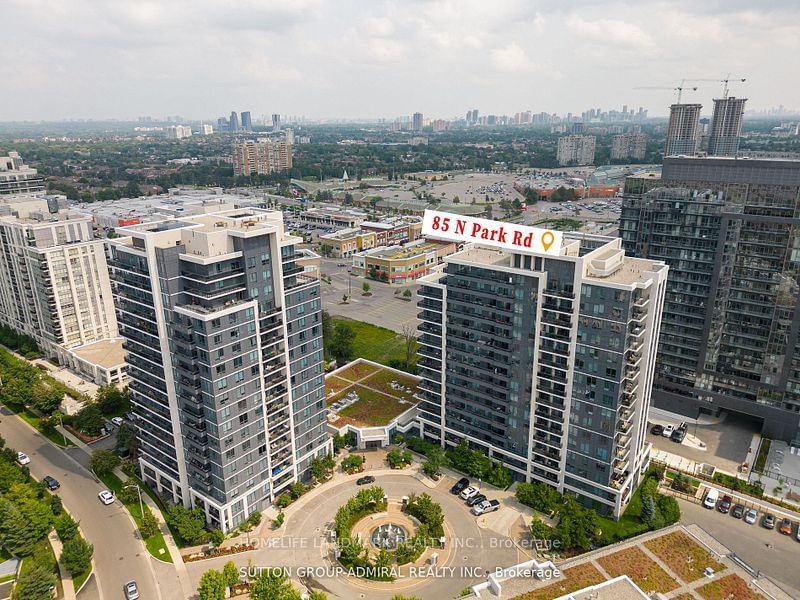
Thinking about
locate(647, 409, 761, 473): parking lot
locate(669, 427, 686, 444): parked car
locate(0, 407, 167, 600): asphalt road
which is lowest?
locate(0, 407, 167, 600): asphalt road

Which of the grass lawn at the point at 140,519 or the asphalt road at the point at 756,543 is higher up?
the grass lawn at the point at 140,519

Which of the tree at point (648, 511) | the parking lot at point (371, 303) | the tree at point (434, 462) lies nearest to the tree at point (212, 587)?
the tree at point (434, 462)

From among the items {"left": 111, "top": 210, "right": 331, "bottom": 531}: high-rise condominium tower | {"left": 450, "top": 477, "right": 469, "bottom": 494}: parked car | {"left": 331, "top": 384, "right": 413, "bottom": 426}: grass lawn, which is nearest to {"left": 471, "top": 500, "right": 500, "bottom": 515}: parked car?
{"left": 450, "top": 477, "right": 469, "bottom": 494}: parked car

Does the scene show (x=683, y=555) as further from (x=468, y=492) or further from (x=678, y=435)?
(x=678, y=435)

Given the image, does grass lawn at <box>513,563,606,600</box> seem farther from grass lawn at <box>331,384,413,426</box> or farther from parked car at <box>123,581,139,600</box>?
parked car at <box>123,581,139,600</box>

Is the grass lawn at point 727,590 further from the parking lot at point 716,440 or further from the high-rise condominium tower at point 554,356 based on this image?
the parking lot at point 716,440

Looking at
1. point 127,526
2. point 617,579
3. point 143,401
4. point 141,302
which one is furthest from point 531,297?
point 127,526
